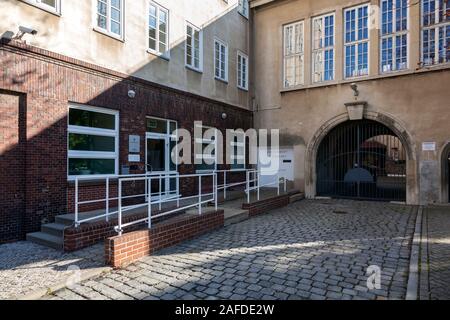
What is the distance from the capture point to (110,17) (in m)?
8.72

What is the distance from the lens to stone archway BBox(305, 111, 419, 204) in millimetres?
11758

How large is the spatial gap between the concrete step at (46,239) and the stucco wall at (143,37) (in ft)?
13.4

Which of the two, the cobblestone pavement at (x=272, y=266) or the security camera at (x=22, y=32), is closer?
the cobblestone pavement at (x=272, y=266)

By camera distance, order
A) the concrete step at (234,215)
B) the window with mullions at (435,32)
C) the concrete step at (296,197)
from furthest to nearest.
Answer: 1. the concrete step at (296,197)
2. the window with mullions at (435,32)
3. the concrete step at (234,215)

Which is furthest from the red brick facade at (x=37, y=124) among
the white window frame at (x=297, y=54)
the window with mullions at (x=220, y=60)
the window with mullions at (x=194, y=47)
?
the white window frame at (x=297, y=54)

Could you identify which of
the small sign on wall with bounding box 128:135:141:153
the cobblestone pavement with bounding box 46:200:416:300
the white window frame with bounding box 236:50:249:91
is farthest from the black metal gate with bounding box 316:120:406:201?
the small sign on wall with bounding box 128:135:141:153

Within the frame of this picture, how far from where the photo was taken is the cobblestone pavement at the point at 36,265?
433cm

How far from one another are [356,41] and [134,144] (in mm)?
9834

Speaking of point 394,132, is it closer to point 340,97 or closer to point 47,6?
point 340,97

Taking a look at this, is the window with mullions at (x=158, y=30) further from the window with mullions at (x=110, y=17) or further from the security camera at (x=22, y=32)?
the security camera at (x=22, y=32)

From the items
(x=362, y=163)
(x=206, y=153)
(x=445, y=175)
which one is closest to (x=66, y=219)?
(x=206, y=153)

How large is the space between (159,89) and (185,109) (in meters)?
1.36

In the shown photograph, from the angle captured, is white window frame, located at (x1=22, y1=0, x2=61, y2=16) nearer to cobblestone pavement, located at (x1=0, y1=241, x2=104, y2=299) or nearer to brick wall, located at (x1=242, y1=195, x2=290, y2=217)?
cobblestone pavement, located at (x1=0, y1=241, x2=104, y2=299)
